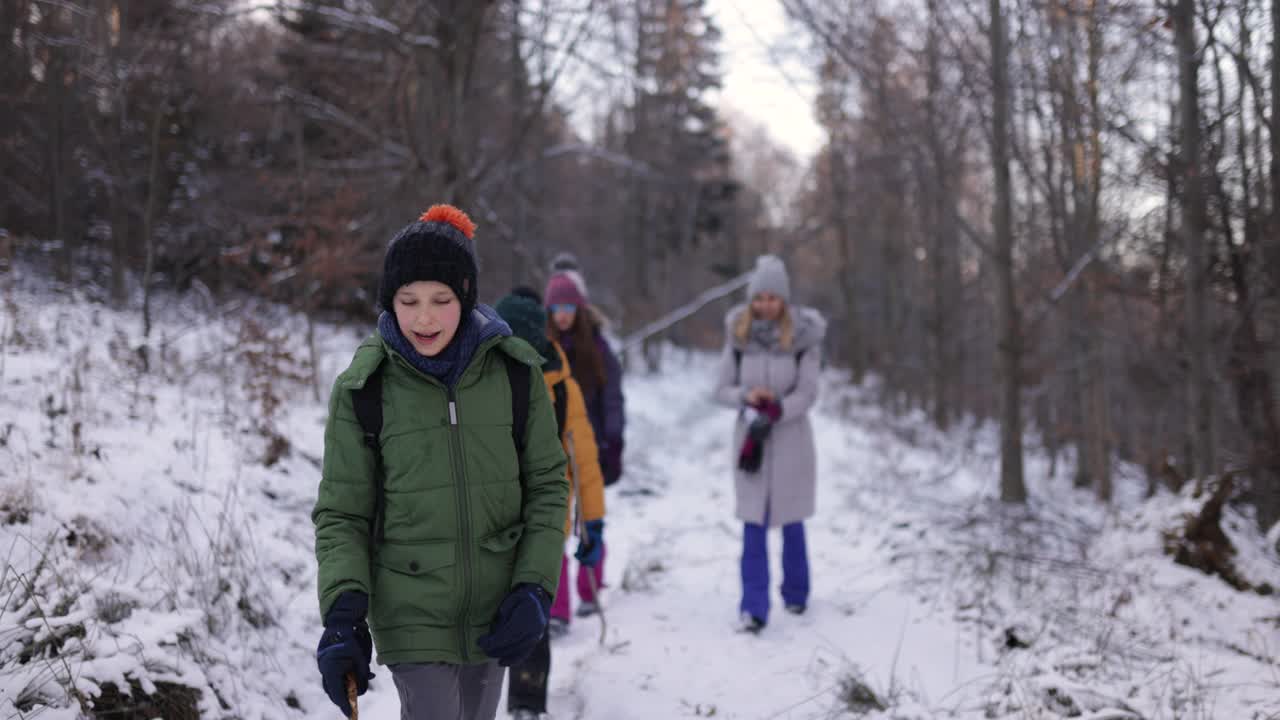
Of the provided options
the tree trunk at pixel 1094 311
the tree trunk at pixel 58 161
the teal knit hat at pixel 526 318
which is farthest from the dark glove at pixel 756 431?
the tree trunk at pixel 58 161

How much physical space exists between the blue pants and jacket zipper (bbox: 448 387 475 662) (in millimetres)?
2798

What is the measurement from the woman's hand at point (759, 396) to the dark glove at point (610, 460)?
90 cm

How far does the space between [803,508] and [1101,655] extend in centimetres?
171

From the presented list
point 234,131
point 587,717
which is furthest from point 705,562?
point 234,131

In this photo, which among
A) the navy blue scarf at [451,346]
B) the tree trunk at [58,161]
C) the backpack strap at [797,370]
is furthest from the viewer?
the tree trunk at [58,161]

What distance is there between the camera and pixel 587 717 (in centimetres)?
346

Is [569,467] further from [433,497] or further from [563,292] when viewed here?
[433,497]

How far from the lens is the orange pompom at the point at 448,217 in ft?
7.24

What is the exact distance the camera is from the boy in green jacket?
2025 mm

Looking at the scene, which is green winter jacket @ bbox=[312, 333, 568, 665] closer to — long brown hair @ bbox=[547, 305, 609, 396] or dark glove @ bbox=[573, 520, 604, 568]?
dark glove @ bbox=[573, 520, 604, 568]

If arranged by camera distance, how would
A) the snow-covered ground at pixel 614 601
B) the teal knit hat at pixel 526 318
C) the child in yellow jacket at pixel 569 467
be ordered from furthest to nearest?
1. the teal knit hat at pixel 526 318
2. the child in yellow jacket at pixel 569 467
3. the snow-covered ground at pixel 614 601

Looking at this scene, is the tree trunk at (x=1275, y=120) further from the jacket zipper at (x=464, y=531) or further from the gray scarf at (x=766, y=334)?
the jacket zipper at (x=464, y=531)

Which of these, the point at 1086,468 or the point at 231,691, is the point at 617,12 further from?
the point at 1086,468

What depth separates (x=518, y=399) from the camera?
7.23ft
